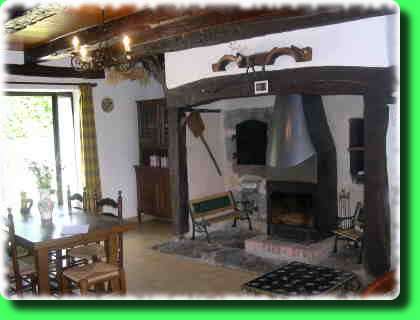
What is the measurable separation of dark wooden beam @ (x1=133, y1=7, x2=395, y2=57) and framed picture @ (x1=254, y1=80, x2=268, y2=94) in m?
0.49

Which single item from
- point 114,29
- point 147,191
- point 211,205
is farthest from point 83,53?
point 147,191

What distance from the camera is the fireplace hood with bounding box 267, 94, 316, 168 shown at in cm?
535

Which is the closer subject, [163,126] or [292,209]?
[292,209]

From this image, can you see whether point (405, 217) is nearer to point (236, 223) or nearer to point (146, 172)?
point (236, 223)

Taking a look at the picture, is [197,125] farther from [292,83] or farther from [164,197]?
[292,83]

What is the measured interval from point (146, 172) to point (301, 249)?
3.06 metres

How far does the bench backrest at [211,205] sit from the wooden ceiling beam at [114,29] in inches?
93.9

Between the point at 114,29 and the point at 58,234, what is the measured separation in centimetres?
212

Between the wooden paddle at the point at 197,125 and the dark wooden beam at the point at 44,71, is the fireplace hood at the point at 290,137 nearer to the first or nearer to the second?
the wooden paddle at the point at 197,125

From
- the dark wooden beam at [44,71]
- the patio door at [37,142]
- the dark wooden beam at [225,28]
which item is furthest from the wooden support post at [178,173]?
the dark wooden beam at [44,71]

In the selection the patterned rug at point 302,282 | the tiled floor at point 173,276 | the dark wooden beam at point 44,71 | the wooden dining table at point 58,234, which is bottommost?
the tiled floor at point 173,276

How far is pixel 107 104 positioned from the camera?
716 cm

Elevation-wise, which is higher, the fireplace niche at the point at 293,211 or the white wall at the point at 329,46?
the white wall at the point at 329,46

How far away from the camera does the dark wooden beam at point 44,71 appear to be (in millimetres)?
6078
